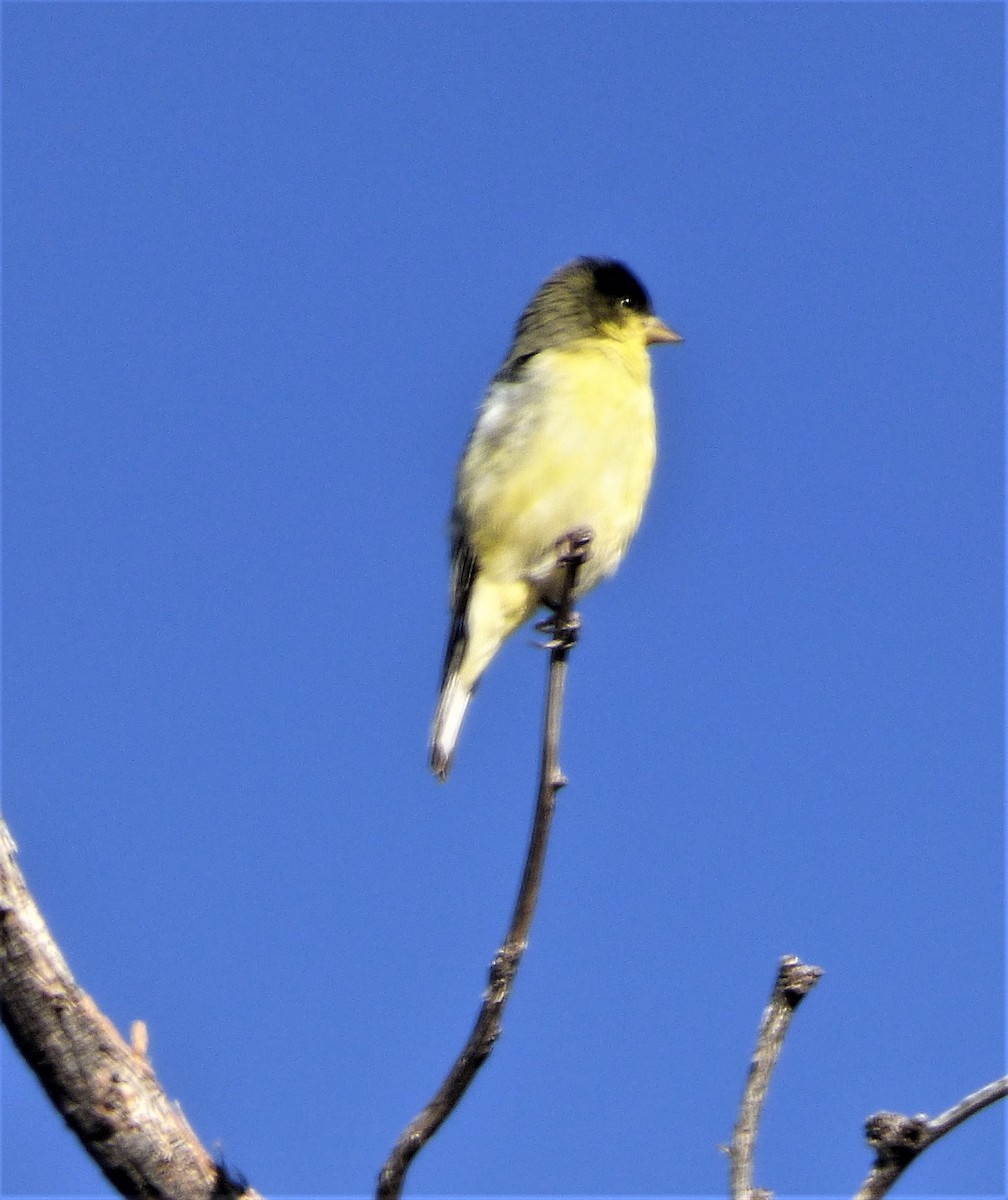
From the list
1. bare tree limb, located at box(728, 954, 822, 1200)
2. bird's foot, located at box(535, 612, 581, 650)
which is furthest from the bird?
bare tree limb, located at box(728, 954, 822, 1200)

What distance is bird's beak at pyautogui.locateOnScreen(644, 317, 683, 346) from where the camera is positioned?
24.6 feet

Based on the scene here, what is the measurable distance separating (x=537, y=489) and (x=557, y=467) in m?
0.12

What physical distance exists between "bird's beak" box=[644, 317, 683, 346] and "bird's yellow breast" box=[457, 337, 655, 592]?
62cm

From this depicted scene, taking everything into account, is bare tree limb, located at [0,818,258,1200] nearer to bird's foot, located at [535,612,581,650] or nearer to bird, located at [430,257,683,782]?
bird's foot, located at [535,612,581,650]

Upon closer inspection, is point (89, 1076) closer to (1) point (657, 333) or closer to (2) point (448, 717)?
(2) point (448, 717)

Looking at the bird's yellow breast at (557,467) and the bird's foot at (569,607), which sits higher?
the bird's yellow breast at (557,467)

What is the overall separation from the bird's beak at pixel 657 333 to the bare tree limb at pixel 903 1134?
4.87 m

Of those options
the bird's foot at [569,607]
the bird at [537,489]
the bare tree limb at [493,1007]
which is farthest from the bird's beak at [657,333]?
the bare tree limb at [493,1007]

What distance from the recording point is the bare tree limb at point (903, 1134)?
10.2 feet

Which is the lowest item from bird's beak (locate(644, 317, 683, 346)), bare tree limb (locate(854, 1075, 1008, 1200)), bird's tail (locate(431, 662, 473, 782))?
bare tree limb (locate(854, 1075, 1008, 1200))

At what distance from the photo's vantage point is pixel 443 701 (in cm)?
688

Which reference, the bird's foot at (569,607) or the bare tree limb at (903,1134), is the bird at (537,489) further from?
the bare tree limb at (903,1134)

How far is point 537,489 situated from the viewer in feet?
21.6

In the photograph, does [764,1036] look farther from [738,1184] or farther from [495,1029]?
[495,1029]
